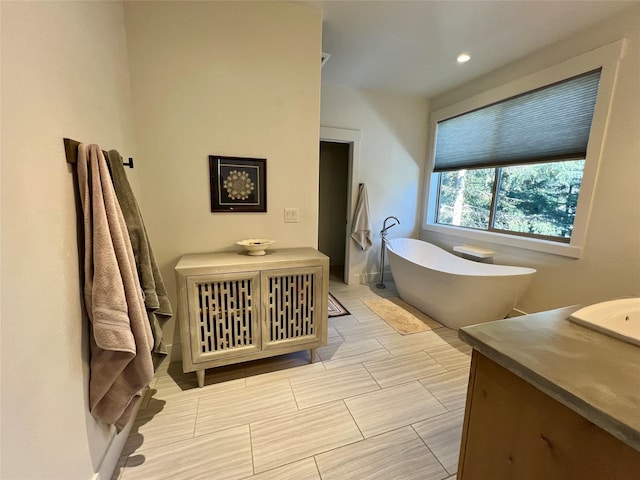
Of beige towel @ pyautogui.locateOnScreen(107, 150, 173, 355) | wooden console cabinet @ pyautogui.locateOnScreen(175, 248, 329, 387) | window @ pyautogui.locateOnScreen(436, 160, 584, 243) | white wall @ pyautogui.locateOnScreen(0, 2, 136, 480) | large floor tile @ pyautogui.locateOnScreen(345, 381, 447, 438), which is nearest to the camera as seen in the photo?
white wall @ pyautogui.locateOnScreen(0, 2, 136, 480)

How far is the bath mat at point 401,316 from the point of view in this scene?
2.67m

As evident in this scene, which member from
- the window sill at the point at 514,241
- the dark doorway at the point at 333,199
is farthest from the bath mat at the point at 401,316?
the dark doorway at the point at 333,199

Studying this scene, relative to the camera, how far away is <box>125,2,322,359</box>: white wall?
176 centimetres

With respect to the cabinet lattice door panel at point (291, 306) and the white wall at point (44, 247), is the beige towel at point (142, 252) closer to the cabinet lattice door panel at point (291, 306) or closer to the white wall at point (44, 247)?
the white wall at point (44, 247)

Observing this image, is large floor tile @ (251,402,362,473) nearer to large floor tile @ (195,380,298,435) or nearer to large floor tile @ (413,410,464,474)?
large floor tile @ (195,380,298,435)

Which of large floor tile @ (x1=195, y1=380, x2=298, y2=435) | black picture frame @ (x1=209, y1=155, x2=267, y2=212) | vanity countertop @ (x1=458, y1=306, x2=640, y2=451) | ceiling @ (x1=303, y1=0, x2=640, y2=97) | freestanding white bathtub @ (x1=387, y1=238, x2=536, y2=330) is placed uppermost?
ceiling @ (x1=303, y1=0, x2=640, y2=97)

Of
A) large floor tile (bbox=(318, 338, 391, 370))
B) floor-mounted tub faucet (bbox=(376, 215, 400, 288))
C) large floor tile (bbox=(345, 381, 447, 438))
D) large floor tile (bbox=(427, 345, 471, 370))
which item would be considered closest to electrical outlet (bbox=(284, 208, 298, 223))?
large floor tile (bbox=(318, 338, 391, 370))

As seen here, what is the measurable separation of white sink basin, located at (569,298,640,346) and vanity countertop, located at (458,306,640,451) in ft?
0.07

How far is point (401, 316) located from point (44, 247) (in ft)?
9.26

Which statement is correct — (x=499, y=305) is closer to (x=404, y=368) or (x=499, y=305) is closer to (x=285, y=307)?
(x=404, y=368)

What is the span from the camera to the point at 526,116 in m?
2.71

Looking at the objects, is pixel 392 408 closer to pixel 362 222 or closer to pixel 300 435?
pixel 300 435

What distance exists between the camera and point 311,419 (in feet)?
5.17

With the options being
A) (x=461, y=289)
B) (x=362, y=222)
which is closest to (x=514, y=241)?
(x=461, y=289)
